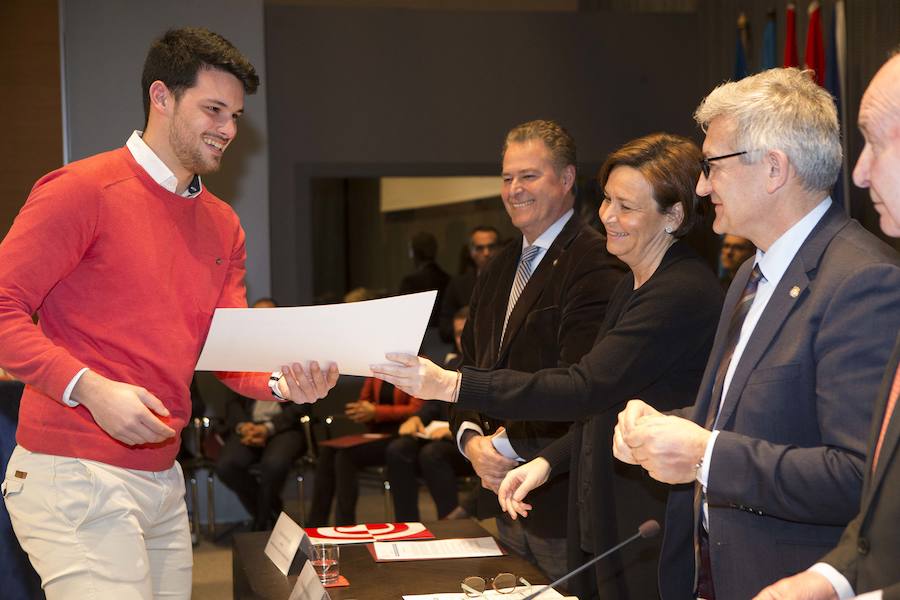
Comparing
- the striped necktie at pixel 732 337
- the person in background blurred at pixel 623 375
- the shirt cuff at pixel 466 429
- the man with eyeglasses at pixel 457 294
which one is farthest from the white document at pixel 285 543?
the man with eyeglasses at pixel 457 294

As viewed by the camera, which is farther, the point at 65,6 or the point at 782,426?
the point at 65,6

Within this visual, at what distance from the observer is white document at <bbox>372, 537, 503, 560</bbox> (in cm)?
263

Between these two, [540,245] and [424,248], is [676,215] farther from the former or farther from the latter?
[424,248]

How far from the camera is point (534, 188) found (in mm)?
3182

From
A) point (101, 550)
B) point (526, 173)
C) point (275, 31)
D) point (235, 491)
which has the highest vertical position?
point (275, 31)

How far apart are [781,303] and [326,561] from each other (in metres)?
1.27

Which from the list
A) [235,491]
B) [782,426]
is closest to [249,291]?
[235,491]

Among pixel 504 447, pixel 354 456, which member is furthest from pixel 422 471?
pixel 504 447

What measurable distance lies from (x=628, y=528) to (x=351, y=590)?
0.72 m

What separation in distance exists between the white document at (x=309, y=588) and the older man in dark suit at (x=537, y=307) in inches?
34.1

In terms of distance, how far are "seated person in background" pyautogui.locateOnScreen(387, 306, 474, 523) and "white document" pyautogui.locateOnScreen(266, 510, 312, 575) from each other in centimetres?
326

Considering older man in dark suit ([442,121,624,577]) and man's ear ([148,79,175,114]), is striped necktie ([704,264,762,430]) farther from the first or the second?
man's ear ([148,79,175,114])

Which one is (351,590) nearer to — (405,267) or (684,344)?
(684,344)

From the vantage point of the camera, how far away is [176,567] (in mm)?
2396
